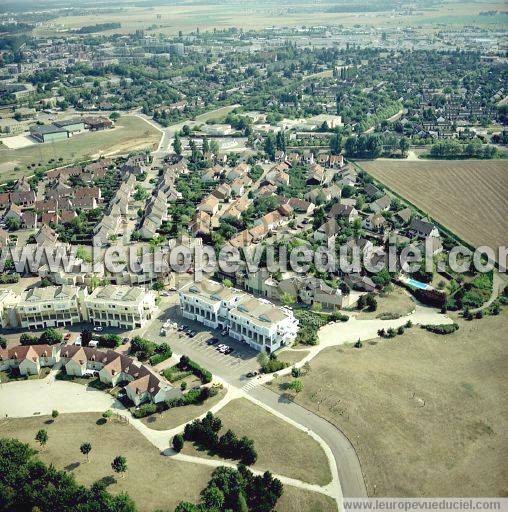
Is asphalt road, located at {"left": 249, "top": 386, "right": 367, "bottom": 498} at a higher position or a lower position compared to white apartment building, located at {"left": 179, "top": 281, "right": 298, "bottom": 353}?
lower

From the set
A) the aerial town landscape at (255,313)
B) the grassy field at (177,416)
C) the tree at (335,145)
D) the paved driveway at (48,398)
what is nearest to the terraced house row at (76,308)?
the aerial town landscape at (255,313)

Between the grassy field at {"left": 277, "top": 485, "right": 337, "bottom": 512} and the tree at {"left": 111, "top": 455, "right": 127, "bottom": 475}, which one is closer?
the grassy field at {"left": 277, "top": 485, "right": 337, "bottom": 512}

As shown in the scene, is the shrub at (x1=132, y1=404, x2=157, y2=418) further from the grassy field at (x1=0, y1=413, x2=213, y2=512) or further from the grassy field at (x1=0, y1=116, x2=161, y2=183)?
the grassy field at (x1=0, y1=116, x2=161, y2=183)

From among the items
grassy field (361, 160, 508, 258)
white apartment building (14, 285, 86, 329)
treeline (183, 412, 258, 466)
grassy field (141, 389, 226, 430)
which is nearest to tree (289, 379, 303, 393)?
grassy field (141, 389, 226, 430)

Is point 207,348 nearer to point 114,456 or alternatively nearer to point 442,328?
point 114,456

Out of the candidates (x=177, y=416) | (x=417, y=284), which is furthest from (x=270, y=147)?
(x=177, y=416)

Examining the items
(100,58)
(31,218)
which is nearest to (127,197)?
(31,218)
